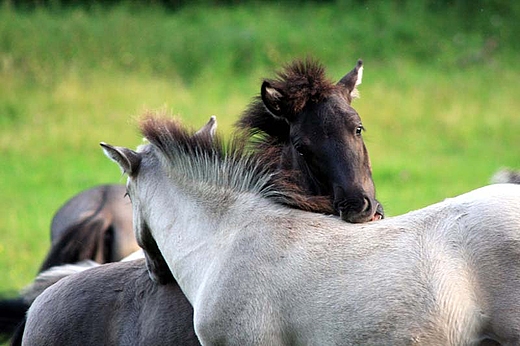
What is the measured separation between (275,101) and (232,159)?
691mm

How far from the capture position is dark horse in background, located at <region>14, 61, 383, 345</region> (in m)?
5.07

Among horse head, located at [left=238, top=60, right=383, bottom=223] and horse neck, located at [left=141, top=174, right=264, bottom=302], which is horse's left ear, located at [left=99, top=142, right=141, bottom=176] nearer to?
horse neck, located at [left=141, top=174, right=264, bottom=302]

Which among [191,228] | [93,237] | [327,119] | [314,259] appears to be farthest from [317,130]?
[93,237]

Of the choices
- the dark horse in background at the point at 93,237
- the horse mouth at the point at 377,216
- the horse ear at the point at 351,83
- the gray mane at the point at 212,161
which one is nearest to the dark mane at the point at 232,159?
the gray mane at the point at 212,161

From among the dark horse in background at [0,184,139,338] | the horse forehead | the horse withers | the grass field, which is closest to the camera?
the horse withers

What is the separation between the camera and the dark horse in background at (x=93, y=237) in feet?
21.3

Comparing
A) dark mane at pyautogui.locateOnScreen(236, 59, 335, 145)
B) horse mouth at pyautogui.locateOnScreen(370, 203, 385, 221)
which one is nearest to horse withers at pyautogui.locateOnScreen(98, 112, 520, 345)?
horse mouth at pyautogui.locateOnScreen(370, 203, 385, 221)

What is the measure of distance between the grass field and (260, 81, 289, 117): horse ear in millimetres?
8648

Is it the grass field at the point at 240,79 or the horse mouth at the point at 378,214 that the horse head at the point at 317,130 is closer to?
the horse mouth at the point at 378,214

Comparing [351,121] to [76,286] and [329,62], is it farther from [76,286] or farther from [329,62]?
[329,62]

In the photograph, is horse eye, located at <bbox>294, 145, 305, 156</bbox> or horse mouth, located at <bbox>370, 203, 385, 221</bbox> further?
horse eye, located at <bbox>294, 145, 305, 156</bbox>

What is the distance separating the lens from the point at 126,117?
17.9 m

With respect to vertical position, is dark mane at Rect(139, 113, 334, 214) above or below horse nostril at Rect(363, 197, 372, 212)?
above

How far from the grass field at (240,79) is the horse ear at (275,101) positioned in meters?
8.65
